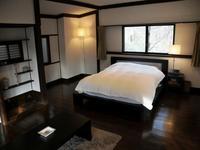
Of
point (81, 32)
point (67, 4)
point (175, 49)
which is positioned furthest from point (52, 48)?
point (175, 49)

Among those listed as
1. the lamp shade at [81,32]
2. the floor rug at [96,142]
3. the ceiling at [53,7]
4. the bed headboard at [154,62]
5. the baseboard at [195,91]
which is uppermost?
the ceiling at [53,7]

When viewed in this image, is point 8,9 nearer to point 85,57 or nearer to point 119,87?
point 119,87

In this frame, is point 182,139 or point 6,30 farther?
point 6,30

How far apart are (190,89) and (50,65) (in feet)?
15.2

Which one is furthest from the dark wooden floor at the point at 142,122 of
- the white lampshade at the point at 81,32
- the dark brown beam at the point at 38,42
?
the white lampshade at the point at 81,32

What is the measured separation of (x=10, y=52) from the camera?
411cm

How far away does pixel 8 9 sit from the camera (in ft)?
11.3

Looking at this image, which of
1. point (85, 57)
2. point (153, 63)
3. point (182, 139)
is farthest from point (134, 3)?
point (182, 139)

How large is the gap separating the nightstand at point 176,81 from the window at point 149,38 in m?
0.76

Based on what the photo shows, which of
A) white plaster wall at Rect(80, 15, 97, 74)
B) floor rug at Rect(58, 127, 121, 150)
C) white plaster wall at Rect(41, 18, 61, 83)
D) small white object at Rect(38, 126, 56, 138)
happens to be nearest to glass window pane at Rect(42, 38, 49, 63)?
white plaster wall at Rect(41, 18, 61, 83)

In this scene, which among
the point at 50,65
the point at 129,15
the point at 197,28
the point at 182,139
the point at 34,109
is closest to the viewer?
the point at 182,139

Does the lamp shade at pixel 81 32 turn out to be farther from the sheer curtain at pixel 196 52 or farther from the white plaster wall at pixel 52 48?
the sheer curtain at pixel 196 52

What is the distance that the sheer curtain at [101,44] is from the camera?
19.7ft

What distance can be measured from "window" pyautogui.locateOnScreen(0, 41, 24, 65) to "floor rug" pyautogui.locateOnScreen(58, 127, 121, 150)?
8.35ft
